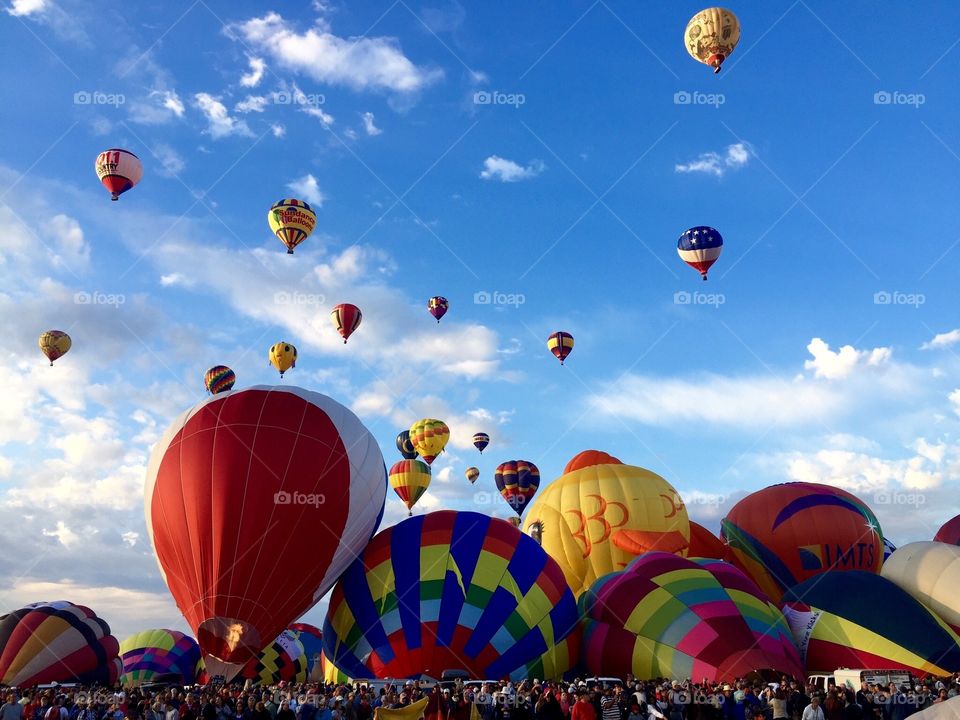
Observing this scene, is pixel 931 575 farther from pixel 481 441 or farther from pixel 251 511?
pixel 481 441

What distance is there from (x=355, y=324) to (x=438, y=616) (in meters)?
15.6

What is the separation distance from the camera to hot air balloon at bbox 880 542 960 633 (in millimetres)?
21188

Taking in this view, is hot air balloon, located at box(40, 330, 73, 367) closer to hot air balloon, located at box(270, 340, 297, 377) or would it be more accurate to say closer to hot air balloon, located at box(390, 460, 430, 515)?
hot air balloon, located at box(270, 340, 297, 377)

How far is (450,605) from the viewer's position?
1655 cm

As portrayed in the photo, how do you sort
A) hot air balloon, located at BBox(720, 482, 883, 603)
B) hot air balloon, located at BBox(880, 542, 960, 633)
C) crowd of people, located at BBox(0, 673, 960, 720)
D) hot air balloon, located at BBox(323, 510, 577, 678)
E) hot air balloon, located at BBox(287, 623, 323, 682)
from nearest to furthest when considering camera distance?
crowd of people, located at BBox(0, 673, 960, 720), hot air balloon, located at BBox(323, 510, 577, 678), hot air balloon, located at BBox(880, 542, 960, 633), hot air balloon, located at BBox(720, 482, 883, 603), hot air balloon, located at BBox(287, 623, 323, 682)

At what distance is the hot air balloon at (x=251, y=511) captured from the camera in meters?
16.3

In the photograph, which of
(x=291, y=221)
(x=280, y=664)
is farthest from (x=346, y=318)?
(x=280, y=664)

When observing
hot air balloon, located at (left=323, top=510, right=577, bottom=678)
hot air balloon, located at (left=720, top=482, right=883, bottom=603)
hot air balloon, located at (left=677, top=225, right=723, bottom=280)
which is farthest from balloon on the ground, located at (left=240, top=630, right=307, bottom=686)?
hot air balloon, located at (left=677, top=225, right=723, bottom=280)

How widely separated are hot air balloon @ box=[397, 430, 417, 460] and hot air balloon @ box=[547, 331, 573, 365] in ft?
34.7

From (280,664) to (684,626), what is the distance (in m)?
13.7

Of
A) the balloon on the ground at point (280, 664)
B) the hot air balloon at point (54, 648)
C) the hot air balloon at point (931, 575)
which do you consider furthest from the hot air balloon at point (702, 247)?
the hot air balloon at point (54, 648)

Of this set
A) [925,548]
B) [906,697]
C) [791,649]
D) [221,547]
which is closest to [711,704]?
[906,697]

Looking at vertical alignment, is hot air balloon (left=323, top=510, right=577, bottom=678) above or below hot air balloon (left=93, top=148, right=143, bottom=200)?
below

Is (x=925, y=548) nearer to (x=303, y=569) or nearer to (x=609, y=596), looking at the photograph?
(x=609, y=596)
